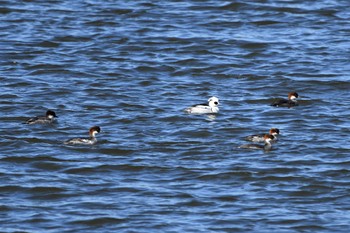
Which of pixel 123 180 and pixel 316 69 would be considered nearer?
pixel 123 180

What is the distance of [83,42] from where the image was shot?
2941 centimetres

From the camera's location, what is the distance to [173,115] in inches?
892

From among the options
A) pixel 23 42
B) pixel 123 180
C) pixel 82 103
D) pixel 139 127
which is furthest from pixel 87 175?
pixel 23 42

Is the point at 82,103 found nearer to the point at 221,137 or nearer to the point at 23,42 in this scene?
the point at 221,137

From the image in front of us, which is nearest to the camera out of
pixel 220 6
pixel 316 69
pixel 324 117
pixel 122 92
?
pixel 324 117

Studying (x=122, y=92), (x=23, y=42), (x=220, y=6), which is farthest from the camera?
(x=220, y=6)

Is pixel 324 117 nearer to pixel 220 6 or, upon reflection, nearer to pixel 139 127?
pixel 139 127

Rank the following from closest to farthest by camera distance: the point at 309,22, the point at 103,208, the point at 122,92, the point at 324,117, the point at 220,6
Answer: the point at 103,208 → the point at 324,117 → the point at 122,92 → the point at 309,22 → the point at 220,6

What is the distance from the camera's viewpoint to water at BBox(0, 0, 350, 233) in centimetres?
1730

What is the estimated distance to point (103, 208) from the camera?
17.3 metres

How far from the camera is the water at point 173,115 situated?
17.3m

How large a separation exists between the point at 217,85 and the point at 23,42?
6.26 m

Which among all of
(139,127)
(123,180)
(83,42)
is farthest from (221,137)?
(83,42)

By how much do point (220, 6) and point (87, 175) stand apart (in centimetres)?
1562
